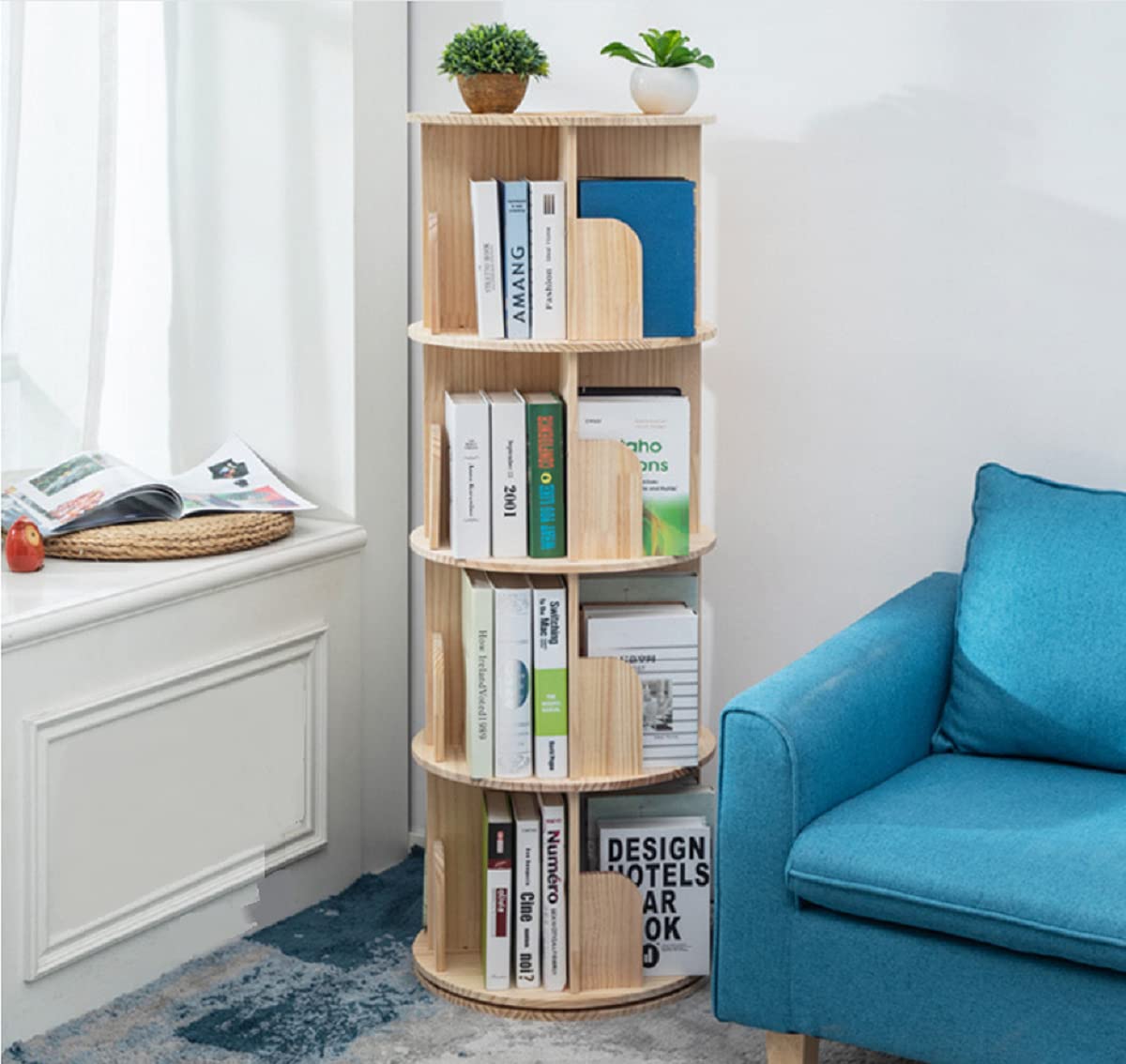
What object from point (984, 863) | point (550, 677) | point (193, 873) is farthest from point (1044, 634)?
point (193, 873)

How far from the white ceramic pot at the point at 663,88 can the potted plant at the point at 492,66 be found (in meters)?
0.16

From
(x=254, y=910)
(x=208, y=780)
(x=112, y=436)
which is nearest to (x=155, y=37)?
(x=112, y=436)

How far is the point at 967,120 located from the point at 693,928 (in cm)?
136

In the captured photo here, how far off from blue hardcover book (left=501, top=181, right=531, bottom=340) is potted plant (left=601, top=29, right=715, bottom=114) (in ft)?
0.77

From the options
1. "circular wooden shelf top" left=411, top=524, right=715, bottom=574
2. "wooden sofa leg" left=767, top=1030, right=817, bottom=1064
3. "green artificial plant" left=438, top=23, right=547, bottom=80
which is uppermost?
"green artificial plant" left=438, top=23, right=547, bottom=80

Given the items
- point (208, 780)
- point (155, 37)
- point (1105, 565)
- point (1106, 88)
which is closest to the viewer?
point (1105, 565)

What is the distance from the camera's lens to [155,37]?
3.26 m

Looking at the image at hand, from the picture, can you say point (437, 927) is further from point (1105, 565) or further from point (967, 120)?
point (967, 120)

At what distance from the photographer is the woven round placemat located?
2.82 m

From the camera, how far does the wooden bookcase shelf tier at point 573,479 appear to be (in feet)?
8.30

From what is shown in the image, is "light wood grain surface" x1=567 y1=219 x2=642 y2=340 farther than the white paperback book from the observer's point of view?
No

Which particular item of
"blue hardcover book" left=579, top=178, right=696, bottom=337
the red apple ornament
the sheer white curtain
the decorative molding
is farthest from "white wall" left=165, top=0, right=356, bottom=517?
Answer: "blue hardcover book" left=579, top=178, right=696, bottom=337

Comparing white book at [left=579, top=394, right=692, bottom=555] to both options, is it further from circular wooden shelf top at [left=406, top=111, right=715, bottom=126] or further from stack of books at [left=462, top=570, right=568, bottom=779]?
circular wooden shelf top at [left=406, top=111, right=715, bottom=126]

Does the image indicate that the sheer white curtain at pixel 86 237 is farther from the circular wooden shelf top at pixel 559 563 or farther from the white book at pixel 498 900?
the white book at pixel 498 900
